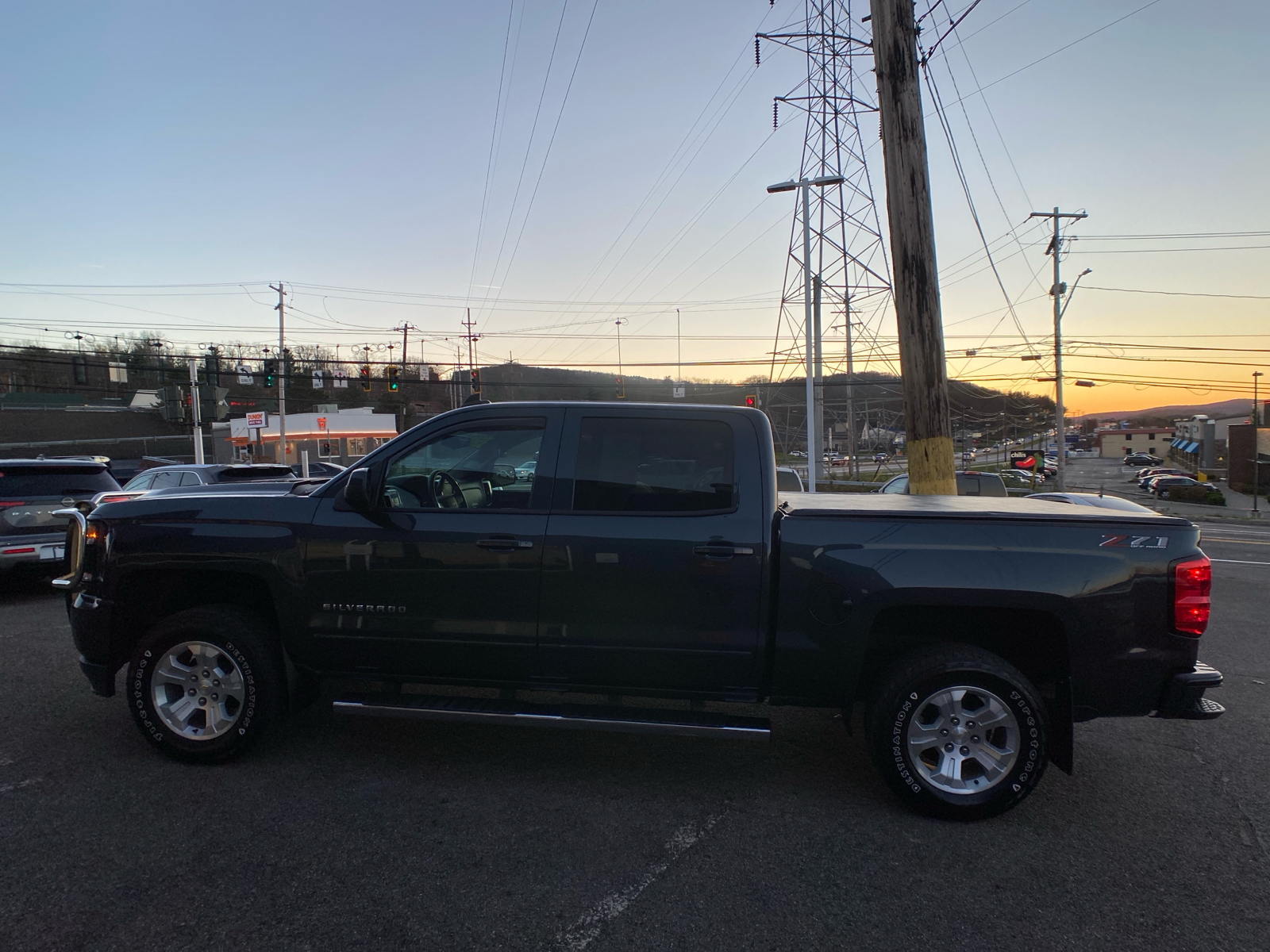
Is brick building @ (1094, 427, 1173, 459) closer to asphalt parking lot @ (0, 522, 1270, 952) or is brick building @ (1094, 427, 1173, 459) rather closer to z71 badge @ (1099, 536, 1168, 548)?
z71 badge @ (1099, 536, 1168, 548)

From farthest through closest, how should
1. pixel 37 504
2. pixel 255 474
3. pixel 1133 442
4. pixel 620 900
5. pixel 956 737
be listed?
1. pixel 1133 442
2. pixel 255 474
3. pixel 37 504
4. pixel 956 737
5. pixel 620 900

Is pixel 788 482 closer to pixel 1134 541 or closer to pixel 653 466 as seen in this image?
pixel 653 466

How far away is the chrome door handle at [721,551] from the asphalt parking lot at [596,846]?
4.02 ft

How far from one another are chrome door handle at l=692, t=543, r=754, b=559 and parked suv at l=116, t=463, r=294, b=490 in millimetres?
10062

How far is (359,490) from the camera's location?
157 inches

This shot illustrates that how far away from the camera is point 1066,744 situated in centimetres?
369

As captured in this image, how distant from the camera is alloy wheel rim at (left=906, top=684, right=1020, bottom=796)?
11.8 ft

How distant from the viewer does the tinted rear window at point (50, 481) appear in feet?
29.3

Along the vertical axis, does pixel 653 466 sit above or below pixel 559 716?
above

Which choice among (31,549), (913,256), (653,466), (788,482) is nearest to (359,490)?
(653,466)

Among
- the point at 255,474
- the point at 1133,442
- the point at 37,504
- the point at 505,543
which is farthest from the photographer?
the point at 1133,442

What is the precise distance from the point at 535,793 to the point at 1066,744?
2594 mm

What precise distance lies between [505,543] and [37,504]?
8.02 metres

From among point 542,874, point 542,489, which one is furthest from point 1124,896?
Result: point 542,489
